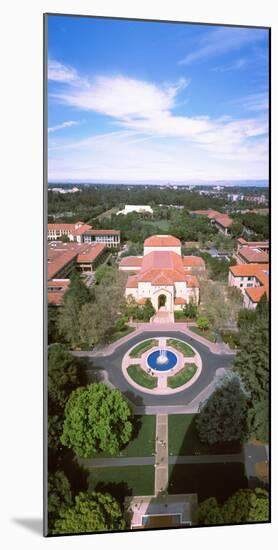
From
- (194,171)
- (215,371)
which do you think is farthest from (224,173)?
(215,371)

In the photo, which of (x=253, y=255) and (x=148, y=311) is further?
(x=148, y=311)

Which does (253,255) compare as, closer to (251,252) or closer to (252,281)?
(251,252)

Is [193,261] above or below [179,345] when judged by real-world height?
above

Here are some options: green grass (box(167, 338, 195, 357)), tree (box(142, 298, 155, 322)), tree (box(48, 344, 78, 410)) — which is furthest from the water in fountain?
tree (box(48, 344, 78, 410))

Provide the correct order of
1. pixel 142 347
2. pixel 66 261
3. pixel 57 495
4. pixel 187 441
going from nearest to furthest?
pixel 57 495 < pixel 66 261 < pixel 187 441 < pixel 142 347

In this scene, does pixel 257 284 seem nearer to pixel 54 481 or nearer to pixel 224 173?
pixel 224 173

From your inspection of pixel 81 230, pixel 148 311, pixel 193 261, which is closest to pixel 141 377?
pixel 148 311

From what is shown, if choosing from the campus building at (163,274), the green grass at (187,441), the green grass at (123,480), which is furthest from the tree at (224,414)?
the campus building at (163,274)
